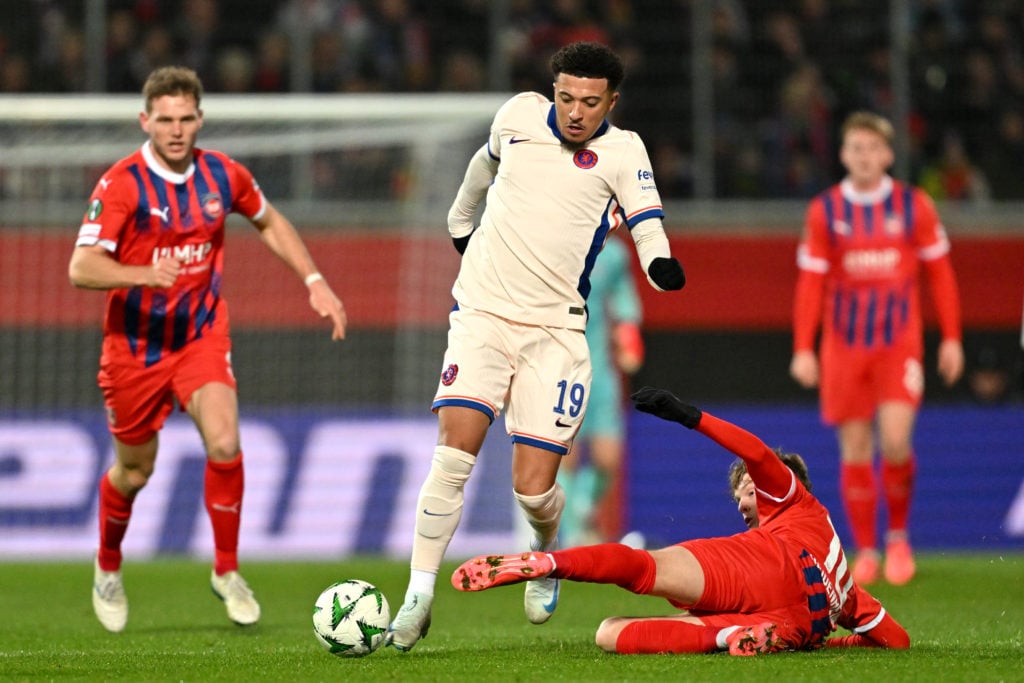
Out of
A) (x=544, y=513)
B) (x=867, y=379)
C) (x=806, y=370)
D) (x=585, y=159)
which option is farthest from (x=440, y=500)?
(x=867, y=379)

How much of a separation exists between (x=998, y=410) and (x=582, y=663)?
756 cm

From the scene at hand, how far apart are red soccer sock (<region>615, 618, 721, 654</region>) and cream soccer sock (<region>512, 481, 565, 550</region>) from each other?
2.55ft

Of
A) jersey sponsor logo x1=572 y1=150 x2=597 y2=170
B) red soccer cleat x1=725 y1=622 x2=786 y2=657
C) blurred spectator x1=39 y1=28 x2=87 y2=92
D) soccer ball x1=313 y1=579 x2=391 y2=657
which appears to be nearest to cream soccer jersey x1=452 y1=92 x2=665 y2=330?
jersey sponsor logo x1=572 y1=150 x2=597 y2=170

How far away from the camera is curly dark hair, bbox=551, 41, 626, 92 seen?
5.55m

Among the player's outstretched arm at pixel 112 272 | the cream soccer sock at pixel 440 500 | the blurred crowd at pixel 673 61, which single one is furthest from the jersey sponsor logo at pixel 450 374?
the blurred crowd at pixel 673 61

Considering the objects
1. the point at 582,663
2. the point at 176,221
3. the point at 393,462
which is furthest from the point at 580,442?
the point at 582,663

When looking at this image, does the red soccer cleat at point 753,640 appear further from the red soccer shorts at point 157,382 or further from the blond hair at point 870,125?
the blond hair at point 870,125

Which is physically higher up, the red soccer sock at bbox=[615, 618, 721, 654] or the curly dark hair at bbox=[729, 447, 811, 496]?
the curly dark hair at bbox=[729, 447, 811, 496]

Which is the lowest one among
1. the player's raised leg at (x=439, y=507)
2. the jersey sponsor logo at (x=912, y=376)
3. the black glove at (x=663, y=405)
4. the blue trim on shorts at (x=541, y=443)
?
the jersey sponsor logo at (x=912, y=376)

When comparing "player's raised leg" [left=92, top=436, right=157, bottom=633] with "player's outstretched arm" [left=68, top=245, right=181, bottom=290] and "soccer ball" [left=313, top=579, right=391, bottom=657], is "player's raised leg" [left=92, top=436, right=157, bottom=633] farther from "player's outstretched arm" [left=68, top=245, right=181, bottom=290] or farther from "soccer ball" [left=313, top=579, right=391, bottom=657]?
"soccer ball" [left=313, top=579, right=391, bottom=657]

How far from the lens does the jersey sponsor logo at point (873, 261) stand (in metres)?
9.11

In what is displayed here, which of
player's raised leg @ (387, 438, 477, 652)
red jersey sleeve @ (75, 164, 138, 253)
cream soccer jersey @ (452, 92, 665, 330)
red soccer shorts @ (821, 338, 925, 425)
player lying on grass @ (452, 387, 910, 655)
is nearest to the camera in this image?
player lying on grass @ (452, 387, 910, 655)

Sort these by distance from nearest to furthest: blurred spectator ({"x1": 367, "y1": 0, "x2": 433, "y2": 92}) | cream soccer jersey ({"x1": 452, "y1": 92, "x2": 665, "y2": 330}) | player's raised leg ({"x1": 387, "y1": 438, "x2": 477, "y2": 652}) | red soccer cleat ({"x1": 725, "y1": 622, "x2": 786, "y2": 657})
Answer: red soccer cleat ({"x1": 725, "y1": 622, "x2": 786, "y2": 657}) < player's raised leg ({"x1": 387, "y1": 438, "x2": 477, "y2": 652}) < cream soccer jersey ({"x1": 452, "y1": 92, "x2": 665, "y2": 330}) < blurred spectator ({"x1": 367, "y1": 0, "x2": 433, "y2": 92})

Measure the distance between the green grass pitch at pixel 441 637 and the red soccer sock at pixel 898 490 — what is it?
37 centimetres
